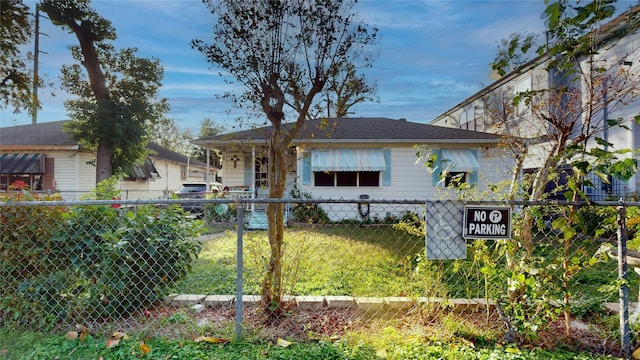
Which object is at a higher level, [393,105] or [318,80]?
[393,105]

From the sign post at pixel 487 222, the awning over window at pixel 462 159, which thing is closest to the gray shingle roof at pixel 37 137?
the awning over window at pixel 462 159

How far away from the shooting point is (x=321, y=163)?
11.1 m

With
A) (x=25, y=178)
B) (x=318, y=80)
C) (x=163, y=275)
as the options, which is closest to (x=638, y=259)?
(x=318, y=80)

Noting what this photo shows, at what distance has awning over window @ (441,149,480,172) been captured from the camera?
10898 millimetres

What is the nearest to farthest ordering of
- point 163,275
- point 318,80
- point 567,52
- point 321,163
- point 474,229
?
point 567,52, point 474,229, point 163,275, point 318,80, point 321,163

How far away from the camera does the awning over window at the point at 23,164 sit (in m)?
14.9

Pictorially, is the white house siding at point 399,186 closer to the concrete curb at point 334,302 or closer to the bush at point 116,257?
the concrete curb at point 334,302

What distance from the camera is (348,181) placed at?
1180 centimetres

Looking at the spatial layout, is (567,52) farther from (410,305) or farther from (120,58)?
(120,58)

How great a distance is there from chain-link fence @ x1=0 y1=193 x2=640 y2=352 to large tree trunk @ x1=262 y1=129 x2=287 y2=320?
0.06 feet

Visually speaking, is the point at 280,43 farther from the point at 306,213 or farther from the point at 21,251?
the point at 306,213

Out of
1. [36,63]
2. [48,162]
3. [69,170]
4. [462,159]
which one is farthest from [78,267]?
[48,162]

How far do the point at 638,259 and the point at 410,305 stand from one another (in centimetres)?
184

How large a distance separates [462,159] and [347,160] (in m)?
3.86
